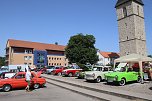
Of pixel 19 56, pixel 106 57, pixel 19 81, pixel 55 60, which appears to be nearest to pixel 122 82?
pixel 19 81

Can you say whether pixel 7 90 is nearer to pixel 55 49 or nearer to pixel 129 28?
pixel 129 28

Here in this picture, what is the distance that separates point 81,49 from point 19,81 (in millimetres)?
35660

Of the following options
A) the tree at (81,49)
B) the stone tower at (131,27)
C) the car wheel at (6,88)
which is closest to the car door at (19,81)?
the car wheel at (6,88)

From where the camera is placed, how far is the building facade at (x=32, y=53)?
76438 millimetres

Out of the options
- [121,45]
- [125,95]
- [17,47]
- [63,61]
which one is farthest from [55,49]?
[125,95]

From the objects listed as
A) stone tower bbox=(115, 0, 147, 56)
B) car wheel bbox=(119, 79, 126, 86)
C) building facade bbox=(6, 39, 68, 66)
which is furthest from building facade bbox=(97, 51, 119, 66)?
car wheel bbox=(119, 79, 126, 86)

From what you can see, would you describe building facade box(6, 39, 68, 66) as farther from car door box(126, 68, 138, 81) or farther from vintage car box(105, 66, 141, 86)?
car door box(126, 68, 138, 81)

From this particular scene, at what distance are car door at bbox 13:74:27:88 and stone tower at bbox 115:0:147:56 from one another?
47664mm

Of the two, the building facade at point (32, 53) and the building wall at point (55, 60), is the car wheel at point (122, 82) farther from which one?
the building wall at point (55, 60)

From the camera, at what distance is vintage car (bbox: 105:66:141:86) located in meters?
16.4

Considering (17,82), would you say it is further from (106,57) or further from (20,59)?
(106,57)

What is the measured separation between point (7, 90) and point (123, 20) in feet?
179

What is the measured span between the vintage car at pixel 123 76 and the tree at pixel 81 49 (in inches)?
1278

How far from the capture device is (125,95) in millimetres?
11109
